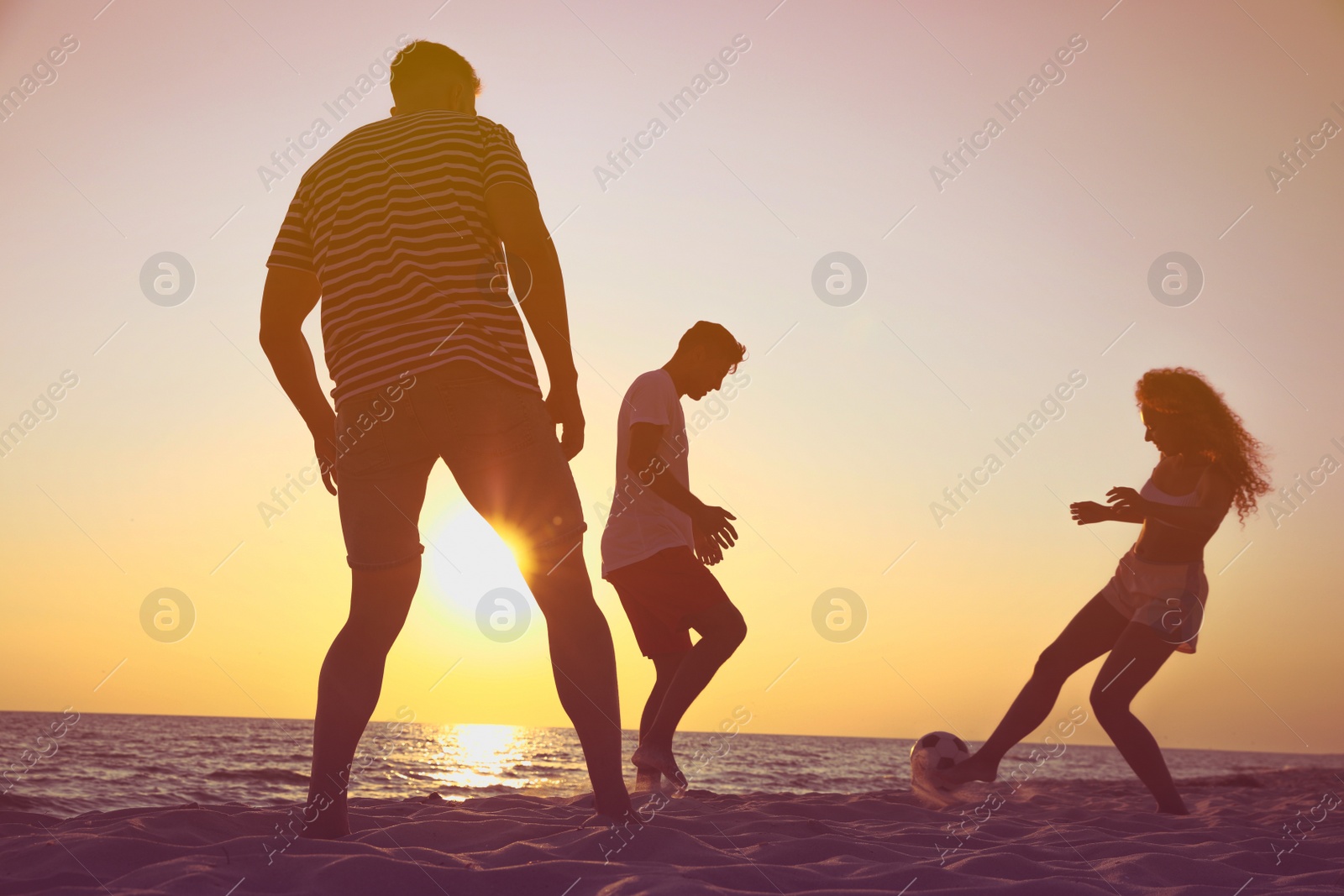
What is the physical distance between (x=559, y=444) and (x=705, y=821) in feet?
4.87

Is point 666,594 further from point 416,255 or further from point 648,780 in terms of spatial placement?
point 416,255

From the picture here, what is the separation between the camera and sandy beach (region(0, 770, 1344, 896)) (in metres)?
1.84

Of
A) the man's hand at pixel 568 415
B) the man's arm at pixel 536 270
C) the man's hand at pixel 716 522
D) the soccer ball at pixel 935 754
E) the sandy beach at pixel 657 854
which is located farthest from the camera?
the soccer ball at pixel 935 754

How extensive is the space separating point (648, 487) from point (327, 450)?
1.68m

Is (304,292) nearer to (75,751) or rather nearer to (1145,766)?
(1145,766)

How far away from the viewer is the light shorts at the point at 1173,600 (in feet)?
14.4

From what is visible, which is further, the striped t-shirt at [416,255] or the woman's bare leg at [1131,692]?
the woman's bare leg at [1131,692]

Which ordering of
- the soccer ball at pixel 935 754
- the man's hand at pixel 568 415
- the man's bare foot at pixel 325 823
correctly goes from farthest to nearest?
the soccer ball at pixel 935 754 → the man's hand at pixel 568 415 → the man's bare foot at pixel 325 823

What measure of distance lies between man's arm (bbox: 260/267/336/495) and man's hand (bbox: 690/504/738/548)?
1.72m

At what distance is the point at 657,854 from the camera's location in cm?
224

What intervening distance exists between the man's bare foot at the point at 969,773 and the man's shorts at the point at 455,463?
3186 mm

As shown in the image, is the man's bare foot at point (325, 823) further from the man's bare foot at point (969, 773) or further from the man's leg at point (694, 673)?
the man's bare foot at point (969, 773)

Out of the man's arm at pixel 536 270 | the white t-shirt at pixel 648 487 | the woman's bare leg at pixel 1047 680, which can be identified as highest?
the man's arm at pixel 536 270

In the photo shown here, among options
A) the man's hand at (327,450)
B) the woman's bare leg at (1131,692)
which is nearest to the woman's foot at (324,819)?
the man's hand at (327,450)
